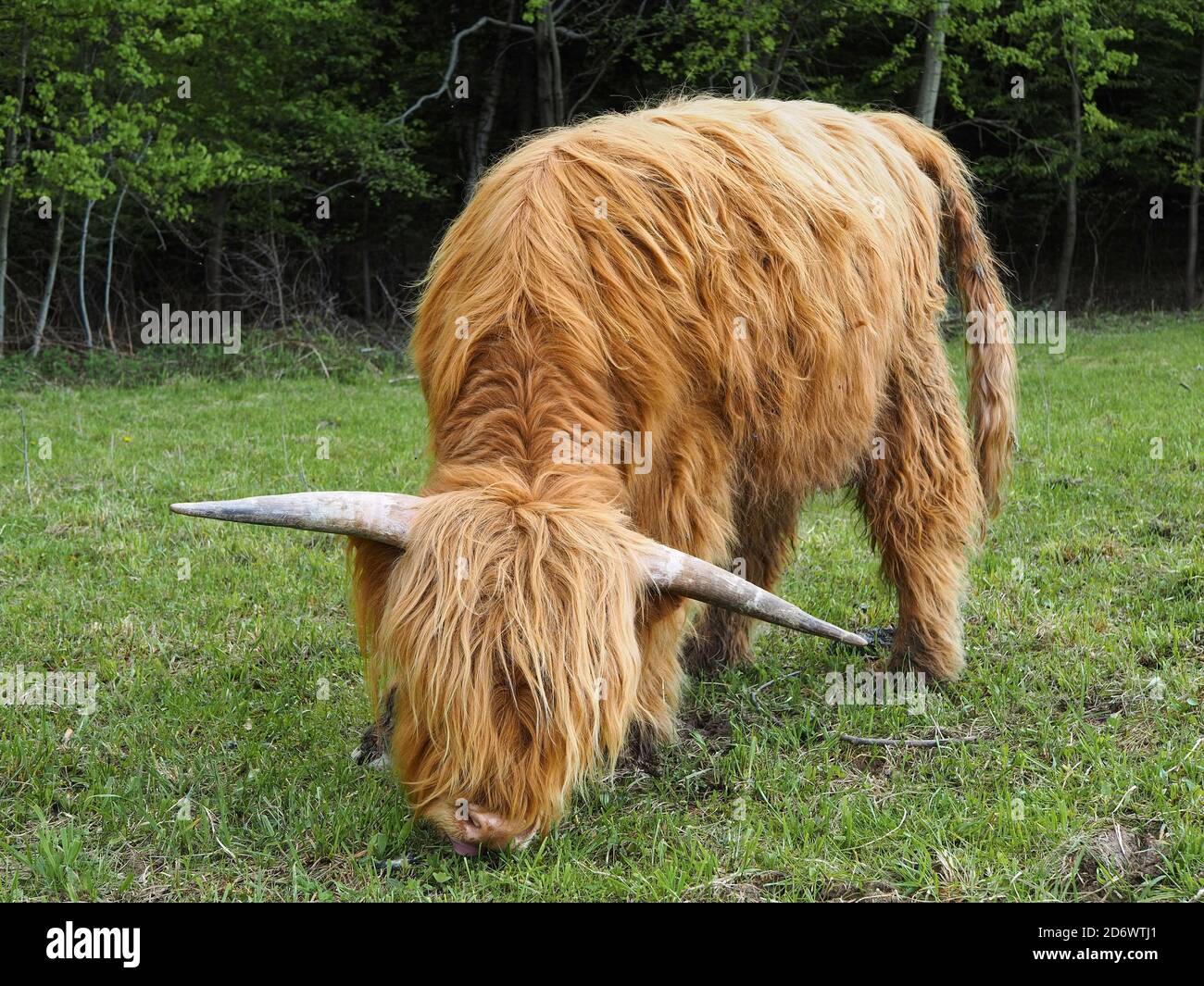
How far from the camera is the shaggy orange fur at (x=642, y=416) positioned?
2547 millimetres

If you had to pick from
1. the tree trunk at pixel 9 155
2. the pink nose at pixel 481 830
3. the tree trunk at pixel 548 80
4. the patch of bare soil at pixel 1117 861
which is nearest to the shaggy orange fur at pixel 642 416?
the pink nose at pixel 481 830

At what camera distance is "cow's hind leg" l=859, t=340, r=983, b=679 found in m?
4.16

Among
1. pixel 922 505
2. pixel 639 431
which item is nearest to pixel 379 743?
pixel 639 431

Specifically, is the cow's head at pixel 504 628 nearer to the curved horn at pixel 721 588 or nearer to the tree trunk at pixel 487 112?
the curved horn at pixel 721 588

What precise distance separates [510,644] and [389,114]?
16.1 metres

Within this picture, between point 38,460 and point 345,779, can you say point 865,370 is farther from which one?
point 38,460

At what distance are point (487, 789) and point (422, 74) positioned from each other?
17.6 metres

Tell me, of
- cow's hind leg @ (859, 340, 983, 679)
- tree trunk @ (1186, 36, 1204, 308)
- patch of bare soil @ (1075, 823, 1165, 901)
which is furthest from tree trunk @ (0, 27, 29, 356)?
tree trunk @ (1186, 36, 1204, 308)

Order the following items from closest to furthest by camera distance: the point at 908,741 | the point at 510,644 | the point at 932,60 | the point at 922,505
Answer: the point at 510,644
the point at 908,741
the point at 922,505
the point at 932,60

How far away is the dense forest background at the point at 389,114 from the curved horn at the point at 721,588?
8.21 meters

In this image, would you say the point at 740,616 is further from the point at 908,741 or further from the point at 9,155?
the point at 9,155

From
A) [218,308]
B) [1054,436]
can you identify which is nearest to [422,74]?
[218,308]

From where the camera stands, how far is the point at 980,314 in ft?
15.4

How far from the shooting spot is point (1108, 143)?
1991cm
